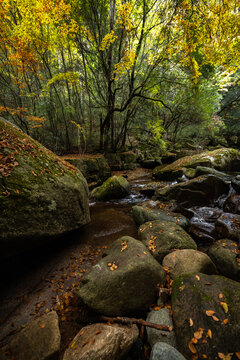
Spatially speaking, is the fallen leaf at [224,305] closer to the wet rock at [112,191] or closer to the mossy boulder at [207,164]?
the wet rock at [112,191]

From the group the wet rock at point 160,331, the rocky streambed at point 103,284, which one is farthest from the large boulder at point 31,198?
the wet rock at point 160,331

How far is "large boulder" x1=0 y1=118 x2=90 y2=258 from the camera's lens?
244cm

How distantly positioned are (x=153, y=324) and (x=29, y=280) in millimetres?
2529

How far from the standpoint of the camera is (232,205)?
5121mm

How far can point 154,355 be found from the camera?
1609mm

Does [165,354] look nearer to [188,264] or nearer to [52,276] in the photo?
[188,264]

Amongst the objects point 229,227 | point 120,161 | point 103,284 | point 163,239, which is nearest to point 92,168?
point 120,161

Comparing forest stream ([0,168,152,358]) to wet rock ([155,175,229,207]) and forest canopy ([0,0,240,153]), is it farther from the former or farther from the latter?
forest canopy ([0,0,240,153])

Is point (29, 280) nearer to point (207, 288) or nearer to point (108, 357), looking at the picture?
point (108, 357)

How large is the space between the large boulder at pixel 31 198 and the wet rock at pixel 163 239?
1824mm

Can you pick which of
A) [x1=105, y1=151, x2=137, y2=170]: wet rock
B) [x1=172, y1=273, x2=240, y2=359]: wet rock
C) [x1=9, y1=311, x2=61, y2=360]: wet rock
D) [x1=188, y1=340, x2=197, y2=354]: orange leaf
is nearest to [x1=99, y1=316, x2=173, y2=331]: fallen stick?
[x1=172, y1=273, x2=240, y2=359]: wet rock

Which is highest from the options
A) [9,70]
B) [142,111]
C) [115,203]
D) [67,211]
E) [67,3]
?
[67,3]

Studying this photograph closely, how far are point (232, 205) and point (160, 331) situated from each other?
473 centimetres

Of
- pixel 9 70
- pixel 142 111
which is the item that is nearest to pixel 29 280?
pixel 9 70
